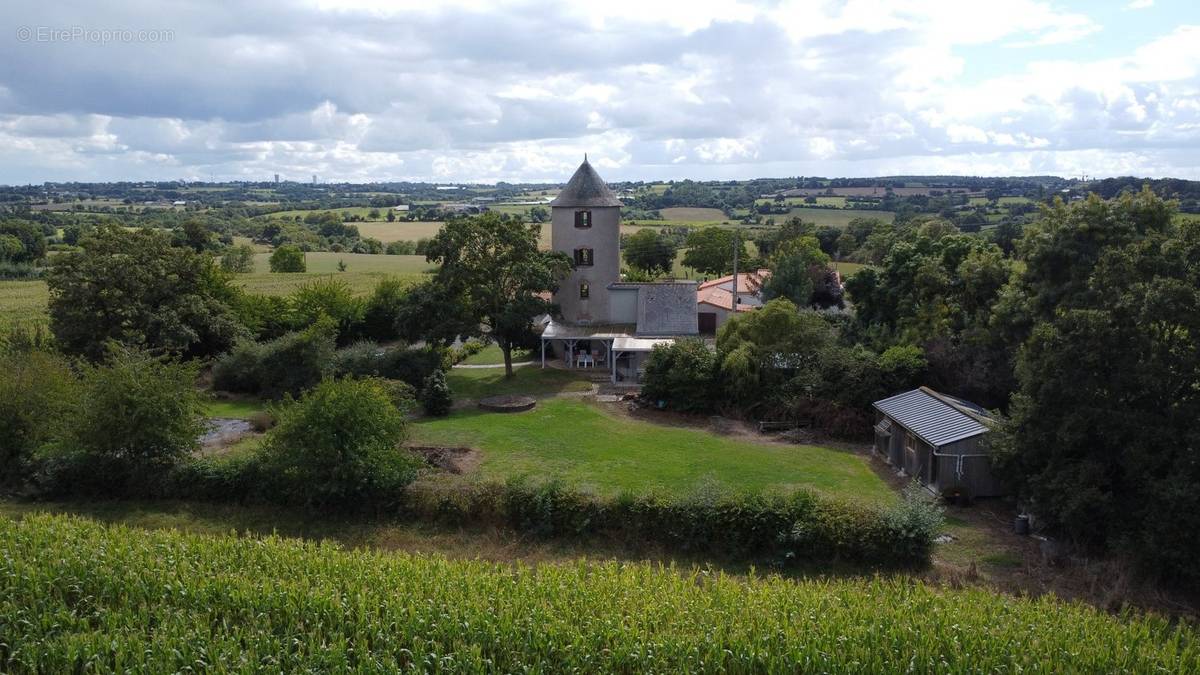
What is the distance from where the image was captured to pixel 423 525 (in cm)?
2103

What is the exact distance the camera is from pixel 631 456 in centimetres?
2514

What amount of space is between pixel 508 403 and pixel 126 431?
43.1 feet

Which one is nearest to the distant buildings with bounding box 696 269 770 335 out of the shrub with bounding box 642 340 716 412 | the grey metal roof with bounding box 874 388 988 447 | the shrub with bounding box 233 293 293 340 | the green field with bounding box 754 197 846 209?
the shrub with bounding box 642 340 716 412

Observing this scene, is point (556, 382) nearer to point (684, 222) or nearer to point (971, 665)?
point (971, 665)

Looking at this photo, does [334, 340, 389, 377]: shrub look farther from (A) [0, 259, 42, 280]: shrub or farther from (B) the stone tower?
(A) [0, 259, 42, 280]: shrub

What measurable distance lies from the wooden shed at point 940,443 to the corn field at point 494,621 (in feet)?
19.7

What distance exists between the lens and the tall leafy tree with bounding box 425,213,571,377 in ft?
113

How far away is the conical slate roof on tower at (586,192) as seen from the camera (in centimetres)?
3981

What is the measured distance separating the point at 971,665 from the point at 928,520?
5.38 m

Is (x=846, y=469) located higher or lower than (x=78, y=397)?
lower

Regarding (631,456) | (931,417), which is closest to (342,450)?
(631,456)

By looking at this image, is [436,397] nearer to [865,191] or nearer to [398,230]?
[398,230]

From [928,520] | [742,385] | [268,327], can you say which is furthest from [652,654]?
[268,327]

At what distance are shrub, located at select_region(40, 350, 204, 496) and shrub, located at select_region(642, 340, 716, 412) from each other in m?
15.4
